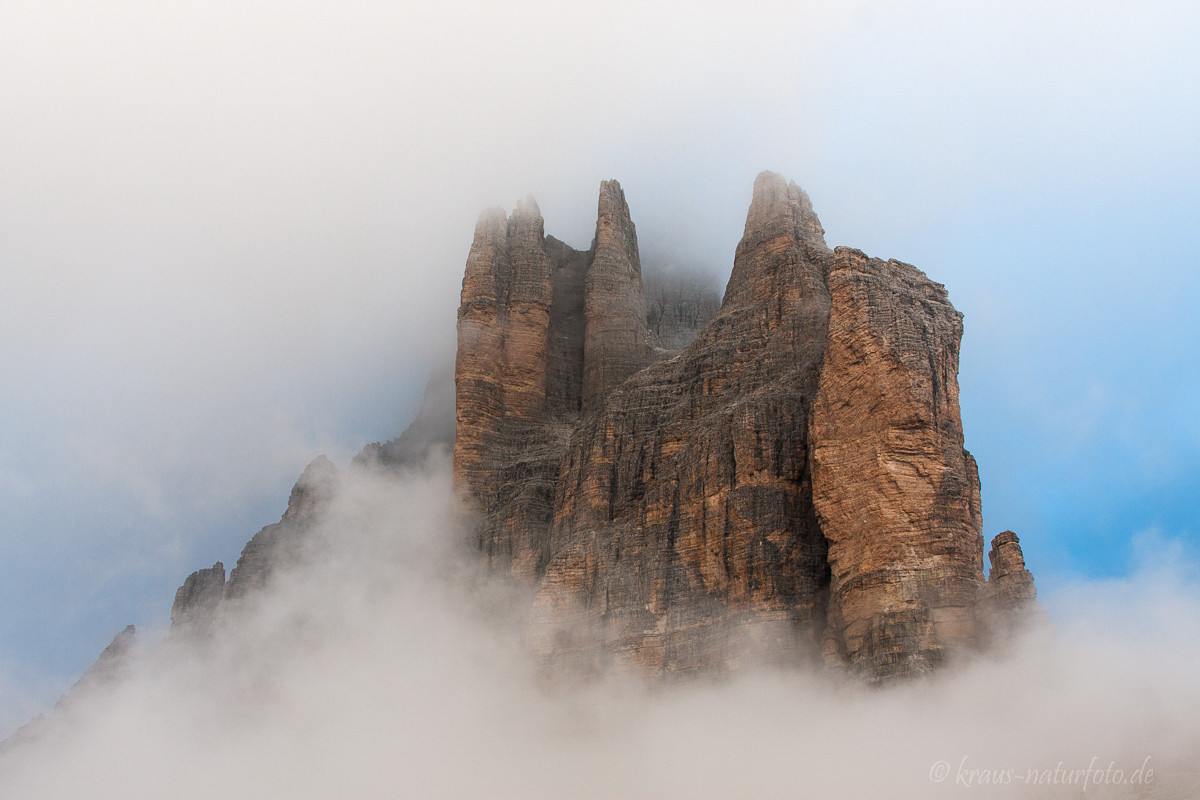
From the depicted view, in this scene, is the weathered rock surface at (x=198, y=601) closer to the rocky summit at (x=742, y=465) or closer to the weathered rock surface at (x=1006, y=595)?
the rocky summit at (x=742, y=465)

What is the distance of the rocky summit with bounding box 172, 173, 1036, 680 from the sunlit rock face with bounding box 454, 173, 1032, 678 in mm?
114

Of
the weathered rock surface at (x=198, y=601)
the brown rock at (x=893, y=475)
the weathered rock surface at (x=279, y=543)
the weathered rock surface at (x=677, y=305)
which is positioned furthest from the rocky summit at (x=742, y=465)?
the weathered rock surface at (x=198, y=601)

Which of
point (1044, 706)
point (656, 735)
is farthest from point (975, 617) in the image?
point (656, 735)

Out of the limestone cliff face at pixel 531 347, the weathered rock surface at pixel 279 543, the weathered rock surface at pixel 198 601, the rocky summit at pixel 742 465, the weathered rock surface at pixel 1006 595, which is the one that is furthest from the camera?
the weathered rock surface at pixel 198 601

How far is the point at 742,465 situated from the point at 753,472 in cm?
74

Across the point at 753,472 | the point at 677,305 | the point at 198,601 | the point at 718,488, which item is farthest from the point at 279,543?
the point at 753,472

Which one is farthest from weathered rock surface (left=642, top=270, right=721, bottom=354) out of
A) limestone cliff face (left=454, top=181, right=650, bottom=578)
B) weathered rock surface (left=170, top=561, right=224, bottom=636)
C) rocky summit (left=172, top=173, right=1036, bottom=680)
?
weathered rock surface (left=170, top=561, right=224, bottom=636)

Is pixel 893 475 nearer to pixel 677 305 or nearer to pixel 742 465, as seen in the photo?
pixel 742 465

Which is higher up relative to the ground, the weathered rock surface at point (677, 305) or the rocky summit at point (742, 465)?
the weathered rock surface at point (677, 305)

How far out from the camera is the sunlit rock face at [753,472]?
163ft

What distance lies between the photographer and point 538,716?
60688 millimetres

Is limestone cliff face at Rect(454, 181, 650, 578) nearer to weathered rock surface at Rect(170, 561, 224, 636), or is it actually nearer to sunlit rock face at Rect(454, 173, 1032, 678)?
sunlit rock face at Rect(454, 173, 1032, 678)

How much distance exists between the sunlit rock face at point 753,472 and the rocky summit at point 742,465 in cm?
11

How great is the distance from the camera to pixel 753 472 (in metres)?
58.6
